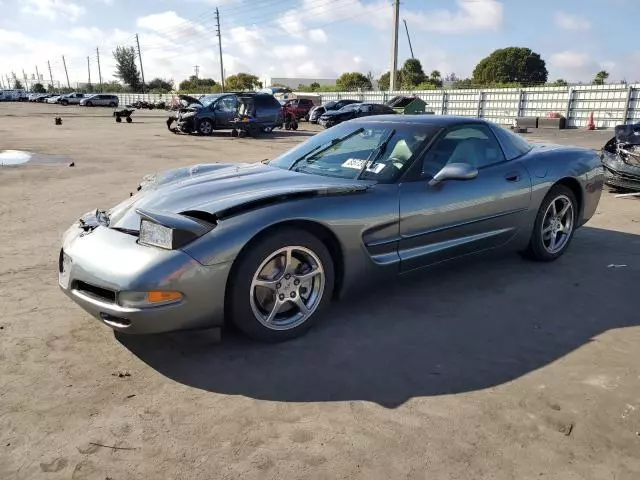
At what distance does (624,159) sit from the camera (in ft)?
25.3

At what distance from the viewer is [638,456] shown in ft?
7.20

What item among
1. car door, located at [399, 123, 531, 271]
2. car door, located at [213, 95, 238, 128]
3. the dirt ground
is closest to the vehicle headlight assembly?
the dirt ground

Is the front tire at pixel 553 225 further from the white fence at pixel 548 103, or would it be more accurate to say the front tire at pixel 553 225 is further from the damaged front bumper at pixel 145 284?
the white fence at pixel 548 103

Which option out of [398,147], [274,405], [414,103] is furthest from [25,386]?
[414,103]

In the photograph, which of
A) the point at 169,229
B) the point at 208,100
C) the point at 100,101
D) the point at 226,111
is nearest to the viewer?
the point at 169,229

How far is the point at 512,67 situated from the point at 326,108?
61.4 metres

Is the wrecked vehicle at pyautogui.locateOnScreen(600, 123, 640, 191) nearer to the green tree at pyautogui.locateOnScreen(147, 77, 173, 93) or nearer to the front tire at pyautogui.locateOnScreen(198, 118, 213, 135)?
the front tire at pyautogui.locateOnScreen(198, 118, 213, 135)

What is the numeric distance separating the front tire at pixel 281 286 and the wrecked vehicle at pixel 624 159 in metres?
6.38

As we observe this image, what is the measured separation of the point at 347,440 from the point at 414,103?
2736 centimetres

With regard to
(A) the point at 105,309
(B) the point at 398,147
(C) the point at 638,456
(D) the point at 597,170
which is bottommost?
(C) the point at 638,456

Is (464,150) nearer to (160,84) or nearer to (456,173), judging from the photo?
(456,173)

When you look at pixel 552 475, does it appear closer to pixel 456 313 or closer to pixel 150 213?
pixel 456 313

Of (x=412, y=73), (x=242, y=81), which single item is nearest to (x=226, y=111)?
(x=412, y=73)

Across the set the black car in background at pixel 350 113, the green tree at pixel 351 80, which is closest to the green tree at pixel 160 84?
the green tree at pixel 351 80
